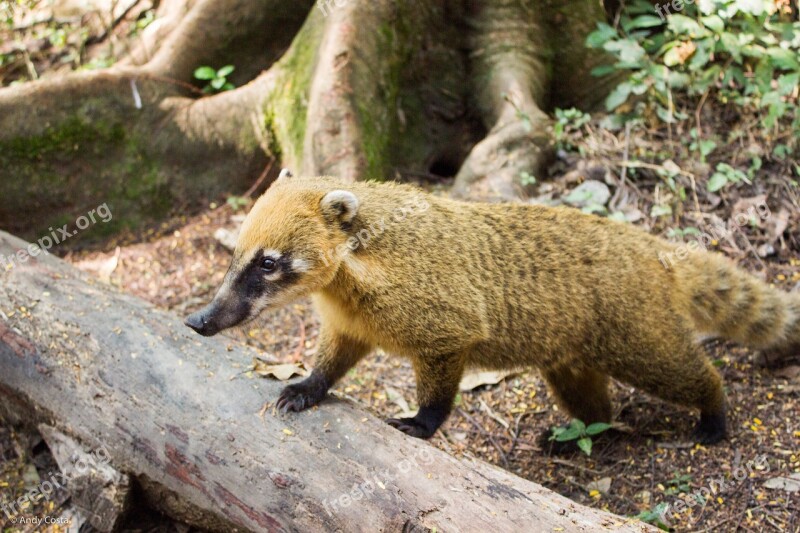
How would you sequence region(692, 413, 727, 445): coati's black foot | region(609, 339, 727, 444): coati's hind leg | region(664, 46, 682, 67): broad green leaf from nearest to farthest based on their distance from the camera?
region(609, 339, 727, 444): coati's hind leg < region(692, 413, 727, 445): coati's black foot < region(664, 46, 682, 67): broad green leaf

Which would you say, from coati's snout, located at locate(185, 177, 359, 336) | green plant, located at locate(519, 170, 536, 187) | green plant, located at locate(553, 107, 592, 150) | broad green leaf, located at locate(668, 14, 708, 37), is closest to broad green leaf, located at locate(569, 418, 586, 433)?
coati's snout, located at locate(185, 177, 359, 336)

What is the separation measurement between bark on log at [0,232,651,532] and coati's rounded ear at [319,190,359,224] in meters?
1.14

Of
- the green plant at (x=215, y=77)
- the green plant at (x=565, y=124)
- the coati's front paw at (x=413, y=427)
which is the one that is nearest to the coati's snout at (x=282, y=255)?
the coati's front paw at (x=413, y=427)

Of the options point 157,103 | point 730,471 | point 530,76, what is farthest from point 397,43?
point 730,471

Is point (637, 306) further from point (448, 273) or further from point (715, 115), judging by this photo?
point (715, 115)

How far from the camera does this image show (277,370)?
4.74 m

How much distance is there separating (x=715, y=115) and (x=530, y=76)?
6.63ft

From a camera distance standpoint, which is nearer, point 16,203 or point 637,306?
point 637,306

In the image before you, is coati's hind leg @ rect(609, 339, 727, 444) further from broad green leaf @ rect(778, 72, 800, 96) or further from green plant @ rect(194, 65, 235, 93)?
green plant @ rect(194, 65, 235, 93)

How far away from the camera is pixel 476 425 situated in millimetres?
5816

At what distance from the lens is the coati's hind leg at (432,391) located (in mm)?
4625

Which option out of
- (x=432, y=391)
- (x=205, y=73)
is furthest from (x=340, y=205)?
(x=205, y=73)

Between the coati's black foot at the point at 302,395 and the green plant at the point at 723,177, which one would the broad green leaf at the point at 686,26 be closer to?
the green plant at the point at 723,177

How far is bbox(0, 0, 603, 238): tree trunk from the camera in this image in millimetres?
7383
